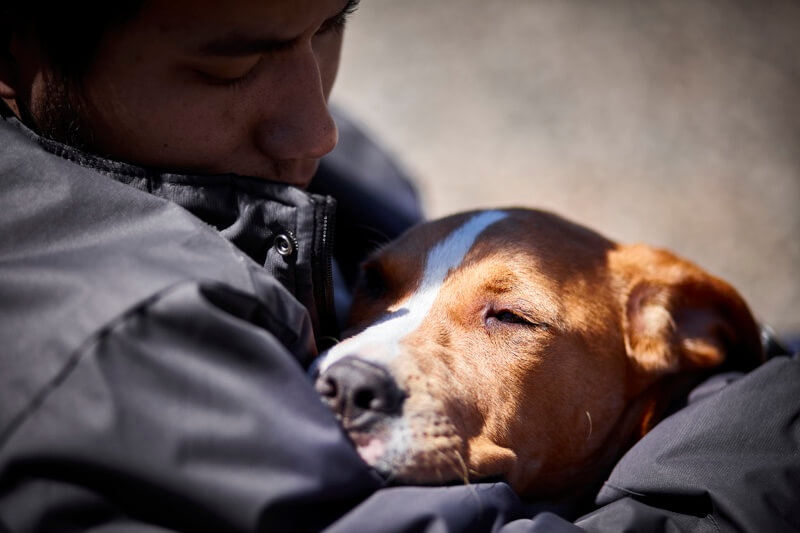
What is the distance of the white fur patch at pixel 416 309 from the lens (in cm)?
218

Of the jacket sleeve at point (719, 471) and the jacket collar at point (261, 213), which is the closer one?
the jacket sleeve at point (719, 471)

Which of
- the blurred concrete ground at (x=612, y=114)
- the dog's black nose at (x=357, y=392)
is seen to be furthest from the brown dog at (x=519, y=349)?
the blurred concrete ground at (x=612, y=114)

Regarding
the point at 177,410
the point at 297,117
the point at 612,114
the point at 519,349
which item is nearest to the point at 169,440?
the point at 177,410

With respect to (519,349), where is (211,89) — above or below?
above

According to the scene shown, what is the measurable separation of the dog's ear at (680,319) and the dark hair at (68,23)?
224 centimetres

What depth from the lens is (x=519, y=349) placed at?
2.59 m

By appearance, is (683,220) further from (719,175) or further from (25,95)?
(25,95)

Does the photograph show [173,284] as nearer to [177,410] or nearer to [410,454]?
[177,410]

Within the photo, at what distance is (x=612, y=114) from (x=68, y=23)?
7249 mm

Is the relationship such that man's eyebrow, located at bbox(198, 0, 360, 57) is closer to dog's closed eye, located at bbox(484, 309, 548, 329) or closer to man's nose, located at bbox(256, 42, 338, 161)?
man's nose, located at bbox(256, 42, 338, 161)

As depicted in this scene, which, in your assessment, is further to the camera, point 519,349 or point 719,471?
point 519,349

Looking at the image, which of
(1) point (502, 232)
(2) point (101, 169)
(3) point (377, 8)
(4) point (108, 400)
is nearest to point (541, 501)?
(1) point (502, 232)

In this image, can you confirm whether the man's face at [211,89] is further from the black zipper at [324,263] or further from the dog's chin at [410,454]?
the dog's chin at [410,454]

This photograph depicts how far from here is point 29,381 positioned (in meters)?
1.40
